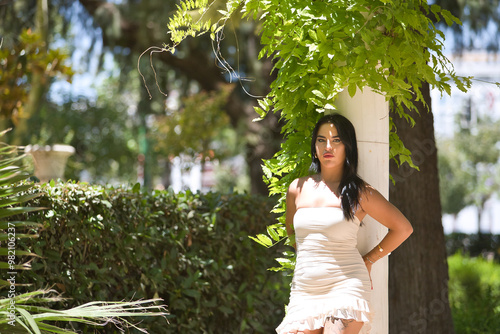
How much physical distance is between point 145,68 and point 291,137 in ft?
35.7

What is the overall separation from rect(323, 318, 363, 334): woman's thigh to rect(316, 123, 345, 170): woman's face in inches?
31.4

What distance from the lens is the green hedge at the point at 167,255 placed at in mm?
4039

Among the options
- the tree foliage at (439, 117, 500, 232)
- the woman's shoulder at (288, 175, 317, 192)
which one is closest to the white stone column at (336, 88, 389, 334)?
the woman's shoulder at (288, 175, 317, 192)

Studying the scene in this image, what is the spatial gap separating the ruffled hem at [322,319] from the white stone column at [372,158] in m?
0.35

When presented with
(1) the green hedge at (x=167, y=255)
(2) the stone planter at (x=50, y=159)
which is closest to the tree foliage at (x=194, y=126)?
(2) the stone planter at (x=50, y=159)

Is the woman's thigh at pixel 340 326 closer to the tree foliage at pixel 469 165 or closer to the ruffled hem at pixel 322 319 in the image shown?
the ruffled hem at pixel 322 319

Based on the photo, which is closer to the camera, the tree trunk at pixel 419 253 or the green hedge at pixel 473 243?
the tree trunk at pixel 419 253

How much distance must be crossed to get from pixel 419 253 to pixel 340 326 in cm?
282

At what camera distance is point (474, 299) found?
26.5 ft

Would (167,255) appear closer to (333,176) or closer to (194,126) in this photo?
(333,176)

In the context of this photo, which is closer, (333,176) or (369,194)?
(369,194)

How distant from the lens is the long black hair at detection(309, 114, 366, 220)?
2.99 m

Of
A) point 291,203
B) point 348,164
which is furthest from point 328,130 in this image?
point 291,203

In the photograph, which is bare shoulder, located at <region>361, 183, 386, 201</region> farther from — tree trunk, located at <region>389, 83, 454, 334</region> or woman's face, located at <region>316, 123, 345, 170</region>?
tree trunk, located at <region>389, 83, 454, 334</region>
